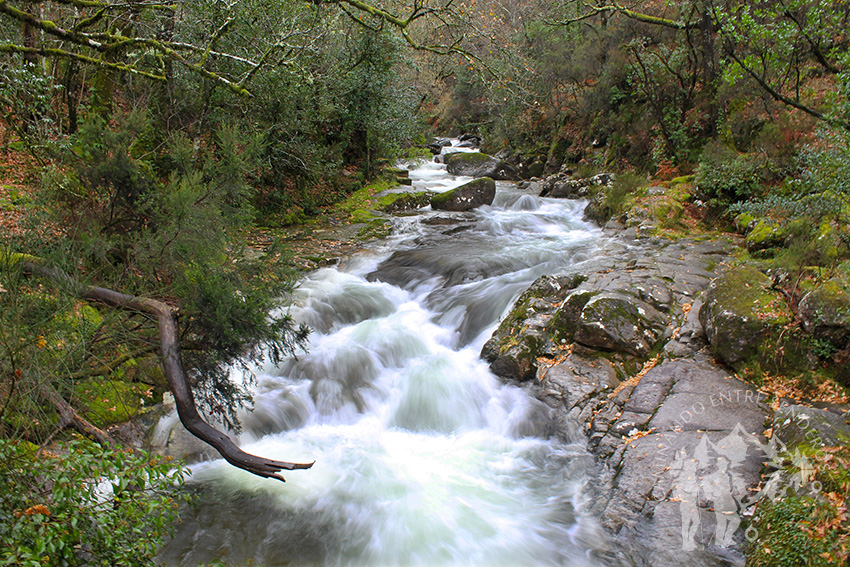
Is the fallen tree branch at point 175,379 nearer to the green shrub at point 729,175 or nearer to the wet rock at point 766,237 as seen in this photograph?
the wet rock at point 766,237

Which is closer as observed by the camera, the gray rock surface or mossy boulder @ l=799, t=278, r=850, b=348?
the gray rock surface

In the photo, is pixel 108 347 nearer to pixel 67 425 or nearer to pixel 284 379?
pixel 67 425

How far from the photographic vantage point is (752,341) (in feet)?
19.5

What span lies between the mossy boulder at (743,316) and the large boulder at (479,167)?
16844 mm

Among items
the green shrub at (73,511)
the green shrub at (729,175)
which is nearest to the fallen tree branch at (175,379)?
the green shrub at (73,511)

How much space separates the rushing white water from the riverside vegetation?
2.53 feet

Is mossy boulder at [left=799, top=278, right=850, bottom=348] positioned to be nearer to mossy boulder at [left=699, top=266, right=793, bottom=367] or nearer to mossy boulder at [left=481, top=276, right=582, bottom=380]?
mossy boulder at [left=699, top=266, right=793, bottom=367]

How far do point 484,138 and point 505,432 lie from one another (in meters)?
27.3

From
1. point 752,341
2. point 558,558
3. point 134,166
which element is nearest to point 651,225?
point 752,341

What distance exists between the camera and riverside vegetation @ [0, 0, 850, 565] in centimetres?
354

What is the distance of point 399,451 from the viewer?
21.8 ft

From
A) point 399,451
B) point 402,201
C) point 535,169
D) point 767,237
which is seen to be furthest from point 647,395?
point 535,169

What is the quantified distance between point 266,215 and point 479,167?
1251 cm

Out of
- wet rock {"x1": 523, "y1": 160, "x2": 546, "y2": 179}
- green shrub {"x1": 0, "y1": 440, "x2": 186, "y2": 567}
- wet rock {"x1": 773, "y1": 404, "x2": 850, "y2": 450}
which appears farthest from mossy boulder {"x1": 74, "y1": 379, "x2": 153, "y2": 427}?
wet rock {"x1": 523, "y1": 160, "x2": 546, "y2": 179}
